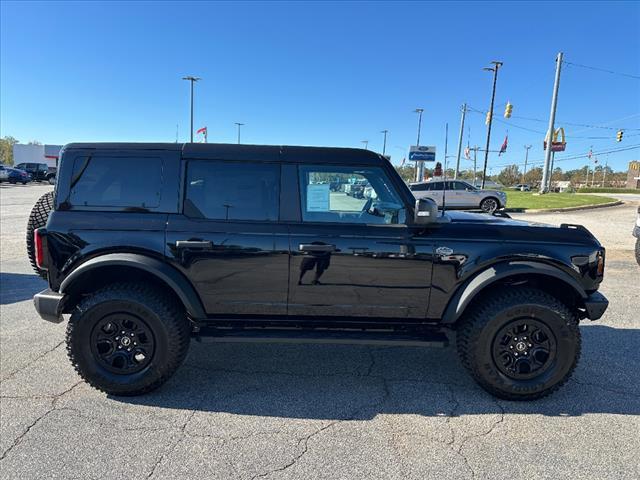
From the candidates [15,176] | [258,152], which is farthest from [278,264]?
[15,176]

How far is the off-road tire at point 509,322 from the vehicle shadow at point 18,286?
18.1 feet

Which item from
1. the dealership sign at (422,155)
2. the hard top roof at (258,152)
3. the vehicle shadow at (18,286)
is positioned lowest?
the vehicle shadow at (18,286)

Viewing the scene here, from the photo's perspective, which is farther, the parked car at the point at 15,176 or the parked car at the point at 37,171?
the parked car at the point at 37,171

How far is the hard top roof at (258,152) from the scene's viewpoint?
3.20 m

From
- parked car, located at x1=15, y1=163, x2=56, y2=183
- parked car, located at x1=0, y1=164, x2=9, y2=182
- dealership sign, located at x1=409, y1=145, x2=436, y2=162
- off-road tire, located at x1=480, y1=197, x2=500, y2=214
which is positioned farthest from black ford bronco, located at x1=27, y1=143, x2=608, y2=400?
parked car, located at x1=15, y1=163, x2=56, y2=183

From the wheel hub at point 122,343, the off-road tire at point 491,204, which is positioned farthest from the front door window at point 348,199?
the off-road tire at point 491,204

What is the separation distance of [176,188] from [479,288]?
7.89 ft

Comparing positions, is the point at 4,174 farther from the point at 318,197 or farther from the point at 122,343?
the point at 318,197

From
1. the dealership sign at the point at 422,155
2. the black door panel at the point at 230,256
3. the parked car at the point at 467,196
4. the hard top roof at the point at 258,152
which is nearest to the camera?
the black door panel at the point at 230,256

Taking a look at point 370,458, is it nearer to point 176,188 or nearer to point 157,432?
point 157,432

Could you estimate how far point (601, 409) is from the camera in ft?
10.1

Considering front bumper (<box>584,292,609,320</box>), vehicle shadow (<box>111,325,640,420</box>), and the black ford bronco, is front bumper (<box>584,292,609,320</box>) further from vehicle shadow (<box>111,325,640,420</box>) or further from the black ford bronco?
vehicle shadow (<box>111,325,640,420</box>)

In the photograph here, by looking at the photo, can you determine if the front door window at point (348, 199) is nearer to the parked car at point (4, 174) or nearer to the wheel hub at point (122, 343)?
the wheel hub at point (122, 343)

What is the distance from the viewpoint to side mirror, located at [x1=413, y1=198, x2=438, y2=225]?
2.98m
